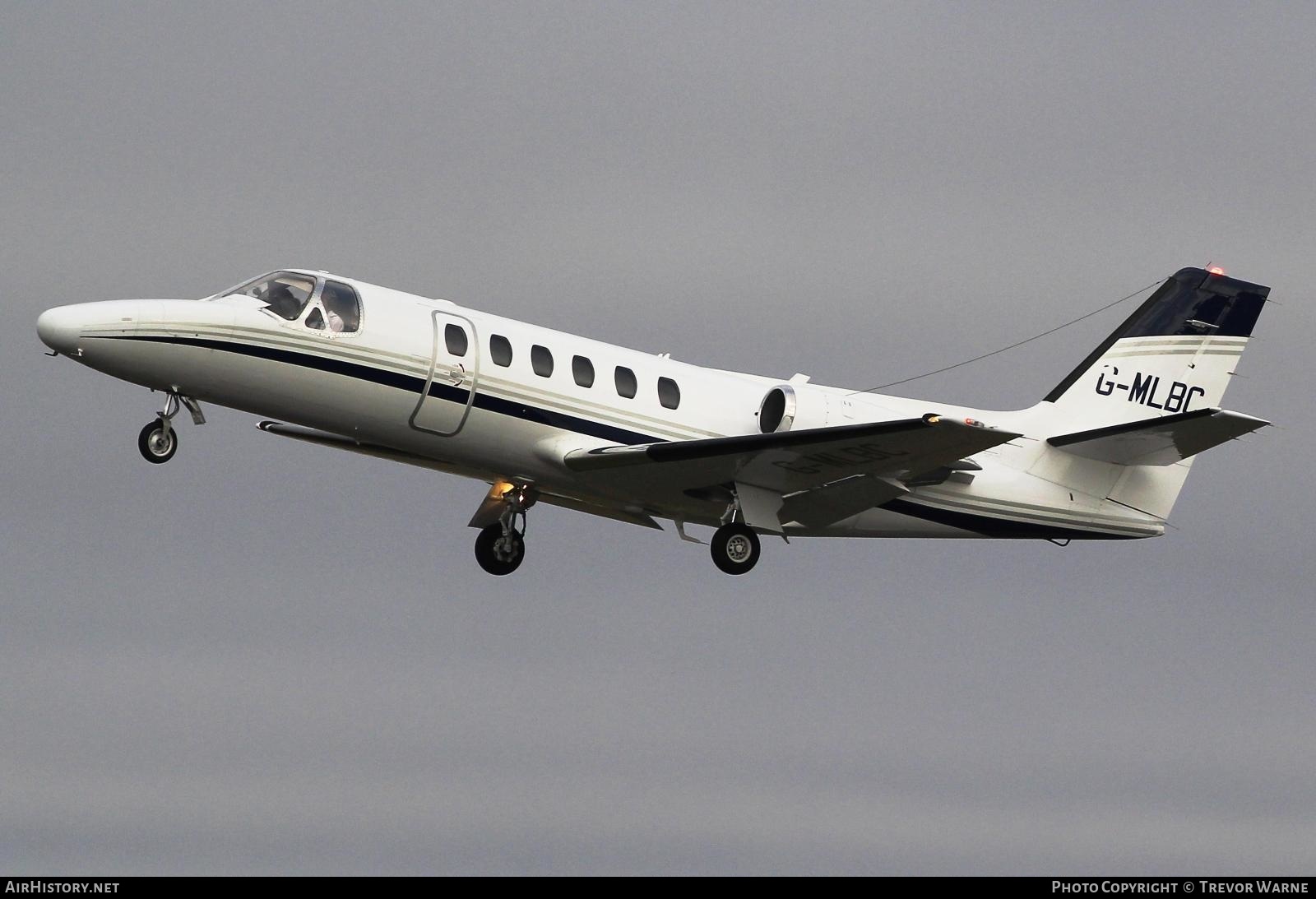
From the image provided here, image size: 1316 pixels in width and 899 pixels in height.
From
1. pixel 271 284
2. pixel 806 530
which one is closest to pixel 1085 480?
pixel 806 530

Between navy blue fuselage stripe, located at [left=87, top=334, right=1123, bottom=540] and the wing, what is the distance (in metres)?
0.42

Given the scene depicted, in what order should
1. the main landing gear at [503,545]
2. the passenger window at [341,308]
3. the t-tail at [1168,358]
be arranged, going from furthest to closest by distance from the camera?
the t-tail at [1168,358]
the main landing gear at [503,545]
the passenger window at [341,308]

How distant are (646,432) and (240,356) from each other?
6103 millimetres

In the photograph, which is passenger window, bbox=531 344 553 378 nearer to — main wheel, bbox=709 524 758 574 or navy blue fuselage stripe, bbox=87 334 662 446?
navy blue fuselage stripe, bbox=87 334 662 446

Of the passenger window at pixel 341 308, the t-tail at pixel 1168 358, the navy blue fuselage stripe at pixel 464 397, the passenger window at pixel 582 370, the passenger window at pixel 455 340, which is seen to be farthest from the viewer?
the t-tail at pixel 1168 358

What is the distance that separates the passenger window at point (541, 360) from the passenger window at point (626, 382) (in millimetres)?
1165

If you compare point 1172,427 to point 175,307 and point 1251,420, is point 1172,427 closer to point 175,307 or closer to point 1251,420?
point 1251,420

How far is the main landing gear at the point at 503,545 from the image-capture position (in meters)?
29.9

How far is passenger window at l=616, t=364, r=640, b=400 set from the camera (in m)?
27.9

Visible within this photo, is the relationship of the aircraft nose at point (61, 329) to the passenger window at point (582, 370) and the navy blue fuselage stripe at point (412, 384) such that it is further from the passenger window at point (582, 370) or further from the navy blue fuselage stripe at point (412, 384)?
the passenger window at point (582, 370)

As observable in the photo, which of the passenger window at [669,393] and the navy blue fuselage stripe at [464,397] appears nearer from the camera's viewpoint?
the navy blue fuselage stripe at [464,397]

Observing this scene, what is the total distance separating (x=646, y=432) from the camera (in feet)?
92.2

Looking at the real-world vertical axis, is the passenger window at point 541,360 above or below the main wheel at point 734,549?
above

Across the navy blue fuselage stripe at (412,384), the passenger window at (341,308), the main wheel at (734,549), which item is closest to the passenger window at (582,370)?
the navy blue fuselage stripe at (412,384)
